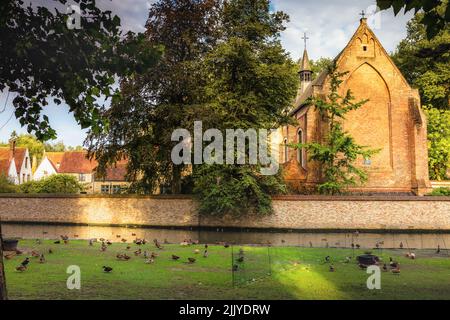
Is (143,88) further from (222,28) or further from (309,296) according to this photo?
(309,296)

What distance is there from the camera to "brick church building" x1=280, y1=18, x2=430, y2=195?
37.0m

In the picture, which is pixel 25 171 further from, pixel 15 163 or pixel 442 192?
pixel 442 192

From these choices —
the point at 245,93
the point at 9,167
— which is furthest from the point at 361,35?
the point at 9,167

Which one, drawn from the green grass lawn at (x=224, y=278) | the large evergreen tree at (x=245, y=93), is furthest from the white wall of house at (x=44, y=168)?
the green grass lawn at (x=224, y=278)

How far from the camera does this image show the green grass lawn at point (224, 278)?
8578 mm

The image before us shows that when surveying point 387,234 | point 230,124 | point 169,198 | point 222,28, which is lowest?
point 387,234

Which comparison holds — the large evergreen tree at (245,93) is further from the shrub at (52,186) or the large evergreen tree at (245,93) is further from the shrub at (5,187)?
the shrub at (5,187)

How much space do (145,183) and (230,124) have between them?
7.32 m

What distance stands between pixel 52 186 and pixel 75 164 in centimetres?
2882

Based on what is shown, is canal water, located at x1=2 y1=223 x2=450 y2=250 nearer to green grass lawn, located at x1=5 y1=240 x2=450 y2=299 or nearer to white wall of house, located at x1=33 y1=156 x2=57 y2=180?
green grass lawn, located at x1=5 y1=240 x2=450 y2=299

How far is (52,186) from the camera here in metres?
37.1

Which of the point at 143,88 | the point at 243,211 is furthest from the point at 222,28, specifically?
the point at 243,211
